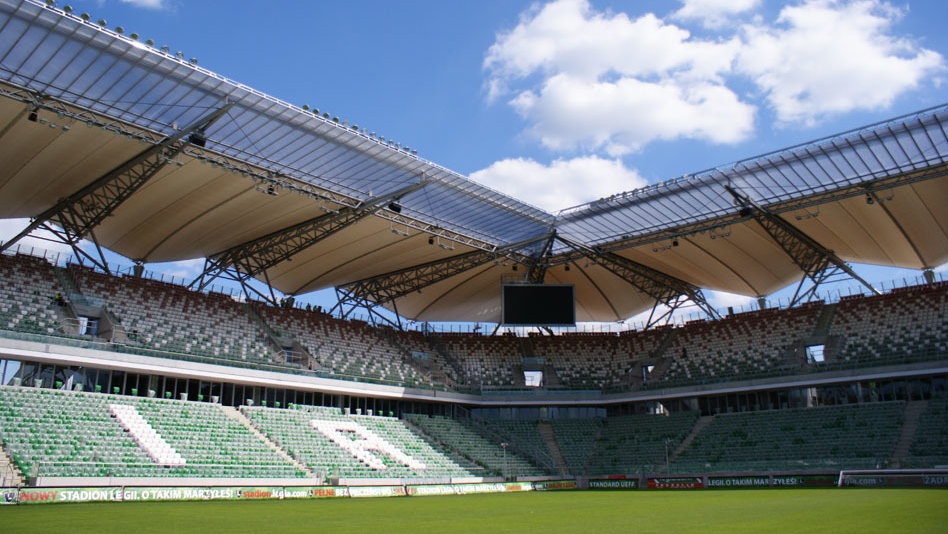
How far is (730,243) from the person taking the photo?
45125mm

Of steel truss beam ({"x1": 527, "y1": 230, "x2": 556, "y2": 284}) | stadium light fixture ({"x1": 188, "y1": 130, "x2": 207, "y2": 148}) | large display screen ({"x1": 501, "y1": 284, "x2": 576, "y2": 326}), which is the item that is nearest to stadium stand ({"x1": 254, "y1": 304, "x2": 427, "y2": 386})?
large display screen ({"x1": 501, "y1": 284, "x2": 576, "y2": 326})

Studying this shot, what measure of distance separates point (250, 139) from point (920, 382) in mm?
39531

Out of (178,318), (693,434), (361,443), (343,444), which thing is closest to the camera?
(343,444)

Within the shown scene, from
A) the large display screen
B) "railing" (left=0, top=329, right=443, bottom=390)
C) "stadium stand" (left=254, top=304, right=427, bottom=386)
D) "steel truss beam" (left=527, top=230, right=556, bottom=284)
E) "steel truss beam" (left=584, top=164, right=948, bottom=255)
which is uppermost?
"steel truss beam" (left=584, top=164, right=948, bottom=255)

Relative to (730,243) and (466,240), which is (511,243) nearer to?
(466,240)

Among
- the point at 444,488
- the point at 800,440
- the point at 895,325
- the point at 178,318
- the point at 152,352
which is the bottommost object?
the point at 444,488

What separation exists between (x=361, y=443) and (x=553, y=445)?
1592cm

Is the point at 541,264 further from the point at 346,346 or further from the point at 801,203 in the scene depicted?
the point at 801,203

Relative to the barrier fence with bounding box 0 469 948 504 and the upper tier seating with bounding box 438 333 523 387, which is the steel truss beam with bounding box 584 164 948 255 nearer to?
the barrier fence with bounding box 0 469 948 504

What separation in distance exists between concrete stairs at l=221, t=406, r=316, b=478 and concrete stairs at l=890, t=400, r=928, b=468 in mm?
30007

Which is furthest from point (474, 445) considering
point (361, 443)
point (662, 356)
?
point (662, 356)

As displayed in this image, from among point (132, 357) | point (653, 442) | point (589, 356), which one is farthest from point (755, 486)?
point (132, 357)

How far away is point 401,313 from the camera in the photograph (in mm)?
60188

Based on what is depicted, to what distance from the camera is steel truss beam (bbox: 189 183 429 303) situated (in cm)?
3872
